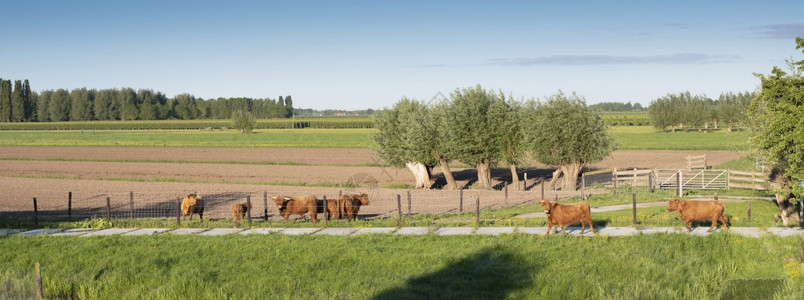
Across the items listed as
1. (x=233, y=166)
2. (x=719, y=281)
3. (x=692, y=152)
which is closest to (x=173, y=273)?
(x=719, y=281)

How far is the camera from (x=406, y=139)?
49.2 metres

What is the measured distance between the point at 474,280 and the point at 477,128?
31.0 metres

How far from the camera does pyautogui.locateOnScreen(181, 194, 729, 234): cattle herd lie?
20594mm

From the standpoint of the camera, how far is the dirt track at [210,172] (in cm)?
4231

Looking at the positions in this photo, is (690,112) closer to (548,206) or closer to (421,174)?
(421,174)

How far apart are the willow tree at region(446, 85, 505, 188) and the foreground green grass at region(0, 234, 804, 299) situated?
86.8 feet

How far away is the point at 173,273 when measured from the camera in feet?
57.3

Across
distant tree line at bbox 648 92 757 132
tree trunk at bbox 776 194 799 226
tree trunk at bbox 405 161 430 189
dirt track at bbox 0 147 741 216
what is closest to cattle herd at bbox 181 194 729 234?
tree trunk at bbox 776 194 799 226

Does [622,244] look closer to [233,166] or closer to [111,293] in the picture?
[111,293]

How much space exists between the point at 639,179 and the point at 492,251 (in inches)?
1127

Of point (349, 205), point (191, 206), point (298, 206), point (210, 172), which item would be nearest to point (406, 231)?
point (349, 205)

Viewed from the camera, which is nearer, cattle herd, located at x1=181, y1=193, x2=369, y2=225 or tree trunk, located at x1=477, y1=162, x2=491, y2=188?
cattle herd, located at x1=181, y1=193, x2=369, y2=225

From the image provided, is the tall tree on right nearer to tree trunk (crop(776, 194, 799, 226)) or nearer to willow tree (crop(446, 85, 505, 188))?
tree trunk (crop(776, 194, 799, 226))

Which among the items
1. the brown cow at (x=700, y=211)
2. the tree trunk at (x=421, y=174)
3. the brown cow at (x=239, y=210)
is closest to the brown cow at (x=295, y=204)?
the brown cow at (x=239, y=210)
